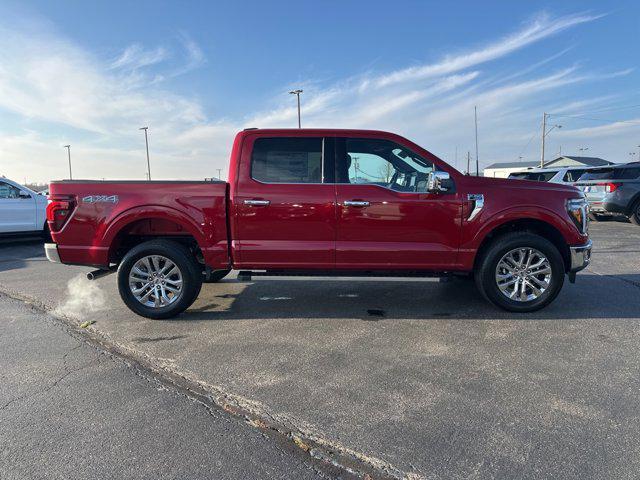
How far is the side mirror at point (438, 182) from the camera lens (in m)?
4.27

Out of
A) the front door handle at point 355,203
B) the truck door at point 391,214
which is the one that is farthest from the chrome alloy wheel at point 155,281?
the front door handle at point 355,203

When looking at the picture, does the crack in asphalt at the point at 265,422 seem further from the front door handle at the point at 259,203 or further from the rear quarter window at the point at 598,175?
the rear quarter window at the point at 598,175

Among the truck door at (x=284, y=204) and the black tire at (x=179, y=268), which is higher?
the truck door at (x=284, y=204)

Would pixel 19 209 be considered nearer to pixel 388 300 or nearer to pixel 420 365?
pixel 388 300

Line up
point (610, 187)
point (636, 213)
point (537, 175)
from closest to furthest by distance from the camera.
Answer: point (636, 213) < point (610, 187) < point (537, 175)

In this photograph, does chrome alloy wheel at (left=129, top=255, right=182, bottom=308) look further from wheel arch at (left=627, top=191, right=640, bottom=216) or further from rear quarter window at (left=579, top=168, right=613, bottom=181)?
rear quarter window at (left=579, top=168, right=613, bottom=181)

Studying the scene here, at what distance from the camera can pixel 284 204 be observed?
4496mm

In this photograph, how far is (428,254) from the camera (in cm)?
458

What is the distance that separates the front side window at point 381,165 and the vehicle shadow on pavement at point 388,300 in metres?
1.45

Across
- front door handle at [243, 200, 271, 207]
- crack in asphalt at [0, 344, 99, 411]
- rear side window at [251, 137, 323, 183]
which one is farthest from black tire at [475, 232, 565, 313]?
crack in asphalt at [0, 344, 99, 411]

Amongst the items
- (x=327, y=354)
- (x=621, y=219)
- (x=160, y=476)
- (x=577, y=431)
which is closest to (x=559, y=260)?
(x=577, y=431)

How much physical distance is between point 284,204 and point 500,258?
2.42 m

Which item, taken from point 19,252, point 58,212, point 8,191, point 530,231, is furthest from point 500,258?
point 8,191

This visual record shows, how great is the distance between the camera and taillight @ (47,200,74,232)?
456 centimetres
